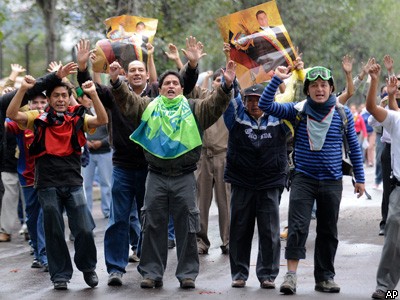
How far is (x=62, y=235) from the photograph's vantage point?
365 inches

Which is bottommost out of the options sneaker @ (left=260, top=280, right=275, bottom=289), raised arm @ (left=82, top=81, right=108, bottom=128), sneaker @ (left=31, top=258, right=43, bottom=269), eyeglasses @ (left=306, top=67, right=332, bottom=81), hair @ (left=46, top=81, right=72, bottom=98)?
sneaker @ (left=31, top=258, right=43, bottom=269)

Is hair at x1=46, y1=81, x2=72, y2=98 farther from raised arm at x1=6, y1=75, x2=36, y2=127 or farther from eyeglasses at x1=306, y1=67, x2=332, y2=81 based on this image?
eyeglasses at x1=306, y1=67, x2=332, y2=81

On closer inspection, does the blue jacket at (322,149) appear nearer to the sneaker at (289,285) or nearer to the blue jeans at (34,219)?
the sneaker at (289,285)

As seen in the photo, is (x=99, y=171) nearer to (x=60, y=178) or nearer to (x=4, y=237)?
(x=4, y=237)

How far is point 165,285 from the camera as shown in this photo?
30.6 feet

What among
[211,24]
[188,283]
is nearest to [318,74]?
[188,283]

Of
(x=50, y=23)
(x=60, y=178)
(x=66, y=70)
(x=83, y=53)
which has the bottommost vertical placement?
(x=60, y=178)

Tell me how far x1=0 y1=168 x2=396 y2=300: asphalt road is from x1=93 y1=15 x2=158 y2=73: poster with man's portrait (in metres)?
2.16

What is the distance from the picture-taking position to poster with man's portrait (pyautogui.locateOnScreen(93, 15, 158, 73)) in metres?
10.1

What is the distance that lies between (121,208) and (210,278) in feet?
3.63

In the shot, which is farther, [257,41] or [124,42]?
[124,42]

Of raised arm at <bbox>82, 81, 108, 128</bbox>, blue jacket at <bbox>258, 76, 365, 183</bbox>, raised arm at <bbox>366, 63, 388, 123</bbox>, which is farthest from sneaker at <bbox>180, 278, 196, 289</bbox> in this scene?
raised arm at <bbox>366, 63, 388, 123</bbox>

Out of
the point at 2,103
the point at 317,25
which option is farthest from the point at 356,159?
the point at 317,25

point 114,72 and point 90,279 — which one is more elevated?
point 114,72
